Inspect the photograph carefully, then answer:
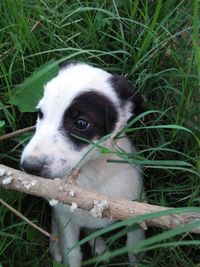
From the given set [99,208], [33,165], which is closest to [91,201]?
[99,208]

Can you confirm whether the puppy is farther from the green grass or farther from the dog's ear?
the green grass

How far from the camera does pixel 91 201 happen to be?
170 centimetres

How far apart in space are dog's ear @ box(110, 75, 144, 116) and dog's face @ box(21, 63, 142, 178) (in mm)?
30

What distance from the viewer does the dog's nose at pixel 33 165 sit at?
6.03 ft

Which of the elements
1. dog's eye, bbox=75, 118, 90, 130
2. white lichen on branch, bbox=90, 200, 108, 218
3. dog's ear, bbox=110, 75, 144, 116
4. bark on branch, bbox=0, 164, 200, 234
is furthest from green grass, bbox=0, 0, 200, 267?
white lichen on branch, bbox=90, 200, 108, 218

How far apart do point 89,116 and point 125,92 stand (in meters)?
0.31

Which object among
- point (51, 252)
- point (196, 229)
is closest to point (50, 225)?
point (51, 252)

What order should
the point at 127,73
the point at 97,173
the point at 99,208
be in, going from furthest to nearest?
the point at 127,73 → the point at 97,173 → the point at 99,208

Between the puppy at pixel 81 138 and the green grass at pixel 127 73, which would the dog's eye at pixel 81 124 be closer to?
the puppy at pixel 81 138

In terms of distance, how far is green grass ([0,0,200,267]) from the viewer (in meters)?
2.25

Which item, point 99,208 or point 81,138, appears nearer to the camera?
point 99,208

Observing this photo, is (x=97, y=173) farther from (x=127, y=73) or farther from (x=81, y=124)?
(x=127, y=73)

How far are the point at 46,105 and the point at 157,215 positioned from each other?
0.76 meters

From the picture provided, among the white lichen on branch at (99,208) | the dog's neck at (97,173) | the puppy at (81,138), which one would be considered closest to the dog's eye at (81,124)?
the puppy at (81,138)
